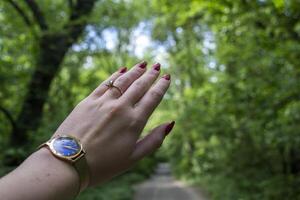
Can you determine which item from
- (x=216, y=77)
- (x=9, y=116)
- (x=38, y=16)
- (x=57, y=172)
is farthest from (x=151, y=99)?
(x=216, y=77)

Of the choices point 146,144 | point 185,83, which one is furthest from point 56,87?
point 185,83

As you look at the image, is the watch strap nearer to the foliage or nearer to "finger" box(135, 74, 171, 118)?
"finger" box(135, 74, 171, 118)

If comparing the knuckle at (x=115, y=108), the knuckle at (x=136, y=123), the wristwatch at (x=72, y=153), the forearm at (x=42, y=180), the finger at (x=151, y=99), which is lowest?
the forearm at (x=42, y=180)

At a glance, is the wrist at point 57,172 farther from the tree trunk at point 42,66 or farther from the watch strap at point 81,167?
the tree trunk at point 42,66

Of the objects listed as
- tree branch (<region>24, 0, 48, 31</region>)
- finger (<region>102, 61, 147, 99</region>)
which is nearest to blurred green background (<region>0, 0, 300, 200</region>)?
tree branch (<region>24, 0, 48, 31</region>)

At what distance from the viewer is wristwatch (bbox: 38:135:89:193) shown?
0.93 meters

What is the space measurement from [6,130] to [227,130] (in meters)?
8.67

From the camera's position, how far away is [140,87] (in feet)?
3.51

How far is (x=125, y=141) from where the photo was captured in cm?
99

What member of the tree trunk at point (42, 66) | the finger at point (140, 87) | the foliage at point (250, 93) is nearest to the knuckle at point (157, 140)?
the finger at point (140, 87)

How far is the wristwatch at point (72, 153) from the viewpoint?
93 centimetres

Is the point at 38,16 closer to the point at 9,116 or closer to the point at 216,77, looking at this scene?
the point at 9,116

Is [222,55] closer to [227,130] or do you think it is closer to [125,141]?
[227,130]

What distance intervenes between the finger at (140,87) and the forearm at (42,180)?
0.76 feet
